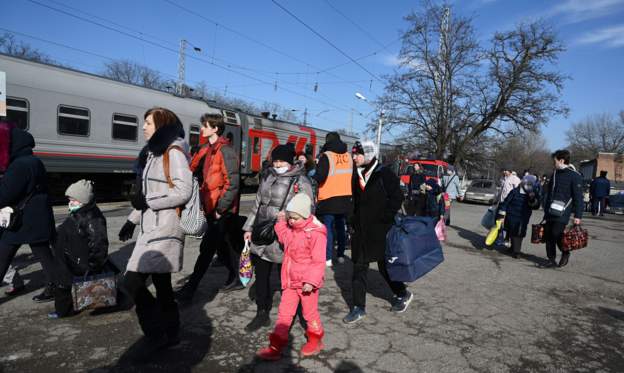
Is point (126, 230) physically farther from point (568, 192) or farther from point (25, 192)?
point (568, 192)

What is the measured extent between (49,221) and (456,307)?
4.30 meters


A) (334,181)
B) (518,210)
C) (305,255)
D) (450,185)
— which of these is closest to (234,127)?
(450,185)

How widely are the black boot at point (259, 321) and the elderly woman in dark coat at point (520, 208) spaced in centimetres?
553

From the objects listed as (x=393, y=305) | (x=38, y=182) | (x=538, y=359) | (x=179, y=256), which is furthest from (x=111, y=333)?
(x=538, y=359)

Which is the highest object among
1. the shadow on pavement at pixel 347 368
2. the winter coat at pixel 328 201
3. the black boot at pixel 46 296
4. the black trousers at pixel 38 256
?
the winter coat at pixel 328 201

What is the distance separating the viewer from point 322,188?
570 cm

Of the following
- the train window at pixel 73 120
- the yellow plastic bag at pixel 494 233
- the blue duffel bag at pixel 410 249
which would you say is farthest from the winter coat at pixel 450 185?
the train window at pixel 73 120

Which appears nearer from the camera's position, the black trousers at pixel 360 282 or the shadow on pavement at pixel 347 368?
the shadow on pavement at pixel 347 368

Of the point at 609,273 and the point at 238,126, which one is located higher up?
the point at 238,126

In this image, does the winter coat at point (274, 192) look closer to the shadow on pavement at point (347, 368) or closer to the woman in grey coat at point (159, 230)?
the woman in grey coat at point (159, 230)

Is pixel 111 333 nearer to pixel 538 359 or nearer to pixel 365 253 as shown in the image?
pixel 365 253

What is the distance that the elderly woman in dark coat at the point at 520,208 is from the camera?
7195 millimetres

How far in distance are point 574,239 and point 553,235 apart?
29 centimetres

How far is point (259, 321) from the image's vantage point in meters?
3.58
